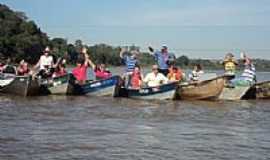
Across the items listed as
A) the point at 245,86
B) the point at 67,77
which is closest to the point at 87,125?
the point at 67,77

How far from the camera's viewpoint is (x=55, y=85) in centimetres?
2022

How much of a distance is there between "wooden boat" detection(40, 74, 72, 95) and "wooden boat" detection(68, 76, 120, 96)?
0.20 m

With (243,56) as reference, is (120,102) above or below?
below

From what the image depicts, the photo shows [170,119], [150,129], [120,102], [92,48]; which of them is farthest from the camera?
[92,48]

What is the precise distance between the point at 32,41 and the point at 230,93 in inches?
2804

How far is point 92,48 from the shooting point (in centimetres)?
11031

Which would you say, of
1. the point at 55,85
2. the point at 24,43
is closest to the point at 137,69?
the point at 55,85

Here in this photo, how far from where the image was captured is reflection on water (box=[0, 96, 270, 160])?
8875mm

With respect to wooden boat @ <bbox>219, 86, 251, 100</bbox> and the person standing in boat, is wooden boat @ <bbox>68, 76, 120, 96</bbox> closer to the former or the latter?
the person standing in boat

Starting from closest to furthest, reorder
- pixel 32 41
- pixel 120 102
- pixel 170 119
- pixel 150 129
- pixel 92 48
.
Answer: pixel 150 129 → pixel 170 119 → pixel 120 102 → pixel 32 41 → pixel 92 48

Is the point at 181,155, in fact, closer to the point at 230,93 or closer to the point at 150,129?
the point at 150,129

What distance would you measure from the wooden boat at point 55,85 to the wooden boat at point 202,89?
4090mm

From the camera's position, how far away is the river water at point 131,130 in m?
8.84

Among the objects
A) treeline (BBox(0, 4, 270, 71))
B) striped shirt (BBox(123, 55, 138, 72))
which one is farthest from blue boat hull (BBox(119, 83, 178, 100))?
treeline (BBox(0, 4, 270, 71))
